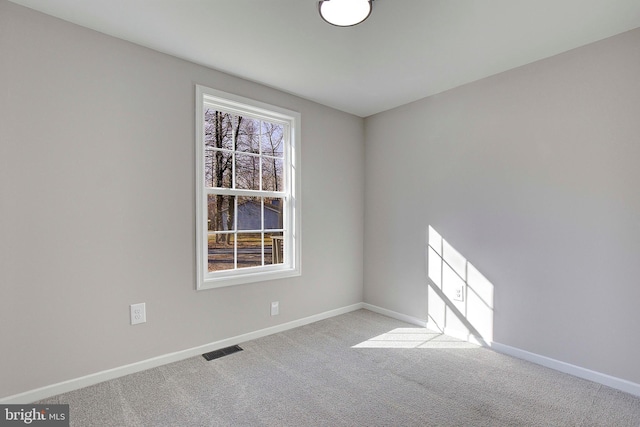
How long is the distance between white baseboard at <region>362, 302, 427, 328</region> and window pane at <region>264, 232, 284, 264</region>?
4.53 feet

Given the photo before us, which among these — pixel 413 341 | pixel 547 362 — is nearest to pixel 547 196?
pixel 547 362

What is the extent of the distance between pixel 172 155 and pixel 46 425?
1.88 metres

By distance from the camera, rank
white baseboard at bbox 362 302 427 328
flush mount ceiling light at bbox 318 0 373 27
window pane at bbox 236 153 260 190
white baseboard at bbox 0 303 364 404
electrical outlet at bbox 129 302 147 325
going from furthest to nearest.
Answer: white baseboard at bbox 362 302 427 328
window pane at bbox 236 153 260 190
electrical outlet at bbox 129 302 147 325
white baseboard at bbox 0 303 364 404
flush mount ceiling light at bbox 318 0 373 27

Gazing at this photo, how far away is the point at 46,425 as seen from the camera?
1764mm

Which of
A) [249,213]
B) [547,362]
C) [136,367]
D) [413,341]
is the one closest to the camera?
[136,367]

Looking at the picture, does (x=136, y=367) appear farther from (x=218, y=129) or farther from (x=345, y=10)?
(x=345, y=10)

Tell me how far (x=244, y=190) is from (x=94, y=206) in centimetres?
120

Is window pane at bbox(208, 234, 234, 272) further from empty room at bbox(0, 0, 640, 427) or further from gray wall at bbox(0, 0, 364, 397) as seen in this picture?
gray wall at bbox(0, 0, 364, 397)

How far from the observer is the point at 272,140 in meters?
3.26

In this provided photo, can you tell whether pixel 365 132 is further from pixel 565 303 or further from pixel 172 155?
pixel 565 303

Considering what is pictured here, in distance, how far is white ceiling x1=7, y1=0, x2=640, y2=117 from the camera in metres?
1.91

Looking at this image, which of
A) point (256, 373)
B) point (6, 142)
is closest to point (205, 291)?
point (256, 373)

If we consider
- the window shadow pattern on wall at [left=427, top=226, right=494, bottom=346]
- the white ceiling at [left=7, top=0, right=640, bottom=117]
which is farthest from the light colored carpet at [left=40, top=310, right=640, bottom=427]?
the white ceiling at [left=7, top=0, right=640, bottom=117]

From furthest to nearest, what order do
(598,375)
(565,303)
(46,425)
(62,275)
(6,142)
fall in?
(565,303) < (598,375) < (62,275) < (6,142) < (46,425)
